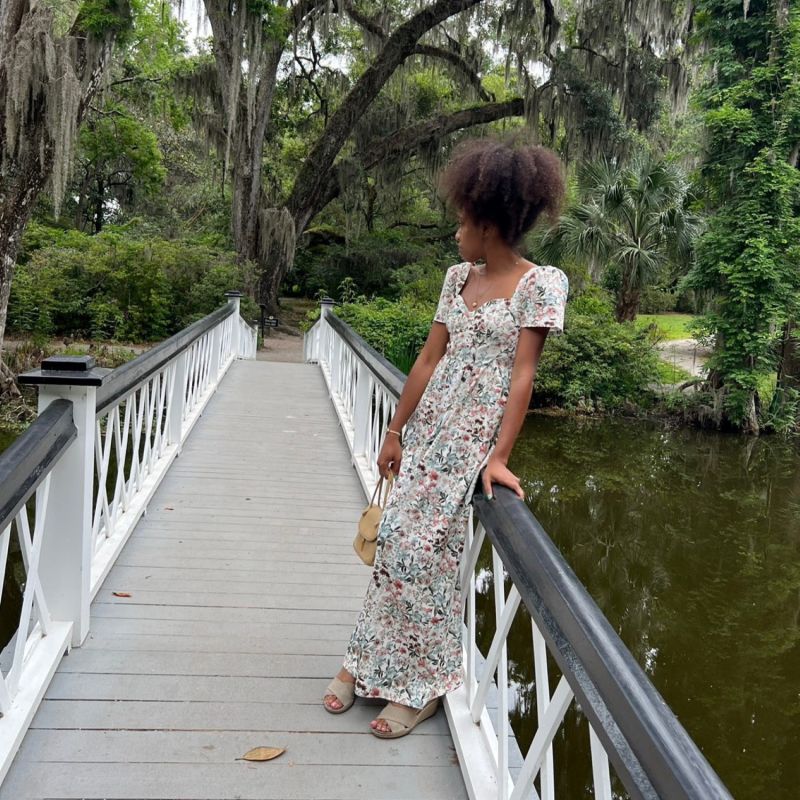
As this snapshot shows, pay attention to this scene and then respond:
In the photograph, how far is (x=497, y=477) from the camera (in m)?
1.80

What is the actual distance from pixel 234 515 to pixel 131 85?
671 inches

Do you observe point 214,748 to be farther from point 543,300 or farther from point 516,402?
point 543,300

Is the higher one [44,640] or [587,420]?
[44,640]

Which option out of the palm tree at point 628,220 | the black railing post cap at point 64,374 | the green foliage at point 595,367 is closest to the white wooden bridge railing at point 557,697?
the black railing post cap at point 64,374

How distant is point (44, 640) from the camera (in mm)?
Answer: 2270

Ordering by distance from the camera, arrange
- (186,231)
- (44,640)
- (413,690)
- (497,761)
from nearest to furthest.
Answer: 1. (497,761)
2. (413,690)
3. (44,640)
4. (186,231)

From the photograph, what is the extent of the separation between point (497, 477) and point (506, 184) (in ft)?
2.36

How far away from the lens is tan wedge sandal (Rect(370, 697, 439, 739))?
2.04 meters

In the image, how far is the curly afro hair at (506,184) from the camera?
6.02 feet

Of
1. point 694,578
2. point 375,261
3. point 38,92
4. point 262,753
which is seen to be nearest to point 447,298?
point 262,753

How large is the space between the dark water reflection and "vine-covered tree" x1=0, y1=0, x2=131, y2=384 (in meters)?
6.81

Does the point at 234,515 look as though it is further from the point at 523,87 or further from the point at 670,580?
the point at 523,87

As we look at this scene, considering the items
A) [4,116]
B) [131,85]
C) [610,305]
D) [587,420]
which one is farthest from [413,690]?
[131,85]

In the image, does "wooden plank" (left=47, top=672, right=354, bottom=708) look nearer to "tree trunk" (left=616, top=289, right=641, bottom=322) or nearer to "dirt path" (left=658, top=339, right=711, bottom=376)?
"tree trunk" (left=616, top=289, right=641, bottom=322)
